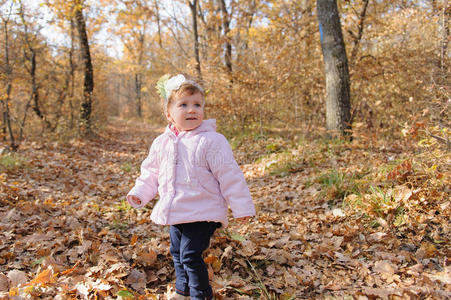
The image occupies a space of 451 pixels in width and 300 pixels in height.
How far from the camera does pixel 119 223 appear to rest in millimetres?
4031

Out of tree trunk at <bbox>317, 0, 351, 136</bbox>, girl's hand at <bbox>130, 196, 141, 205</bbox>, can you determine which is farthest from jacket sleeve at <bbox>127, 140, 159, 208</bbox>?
tree trunk at <bbox>317, 0, 351, 136</bbox>

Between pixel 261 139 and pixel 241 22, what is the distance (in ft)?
19.8

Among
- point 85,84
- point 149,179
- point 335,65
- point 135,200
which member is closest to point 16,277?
point 135,200

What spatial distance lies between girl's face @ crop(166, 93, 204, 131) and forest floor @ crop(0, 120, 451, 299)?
4.70 feet

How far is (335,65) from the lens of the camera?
255 inches

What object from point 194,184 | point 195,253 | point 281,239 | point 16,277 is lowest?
point 281,239

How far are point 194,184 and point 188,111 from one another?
55cm

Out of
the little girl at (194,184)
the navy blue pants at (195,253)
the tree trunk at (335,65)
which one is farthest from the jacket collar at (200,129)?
the tree trunk at (335,65)

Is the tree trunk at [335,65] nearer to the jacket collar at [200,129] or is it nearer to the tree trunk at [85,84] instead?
the jacket collar at [200,129]

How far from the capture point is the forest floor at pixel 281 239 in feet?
8.30

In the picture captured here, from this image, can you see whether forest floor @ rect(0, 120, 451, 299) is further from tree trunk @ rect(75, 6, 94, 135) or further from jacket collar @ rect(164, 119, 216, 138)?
tree trunk @ rect(75, 6, 94, 135)

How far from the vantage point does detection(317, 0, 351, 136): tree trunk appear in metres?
6.39

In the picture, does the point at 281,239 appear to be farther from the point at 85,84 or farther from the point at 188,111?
the point at 85,84

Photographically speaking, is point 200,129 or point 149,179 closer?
point 200,129
